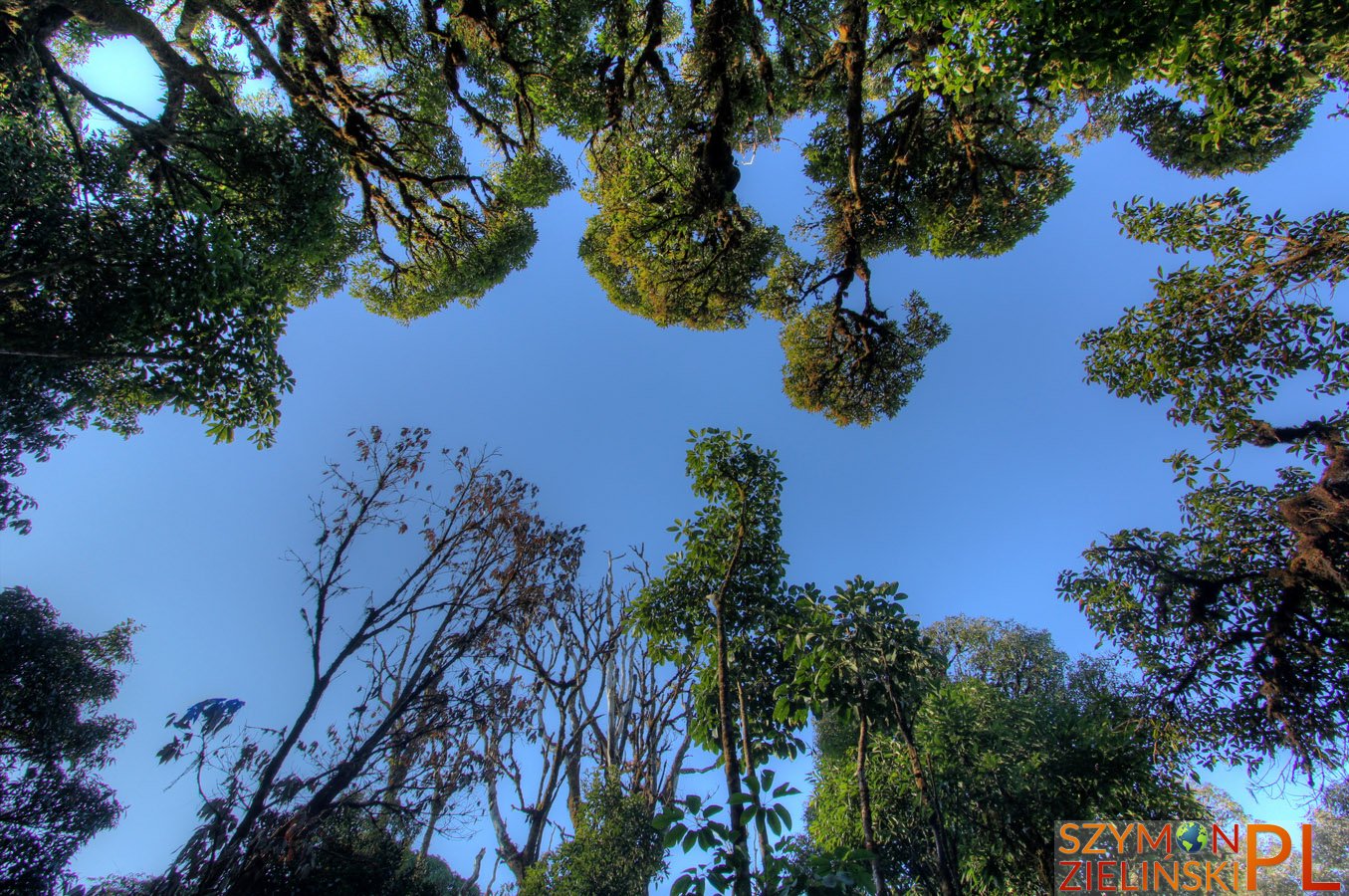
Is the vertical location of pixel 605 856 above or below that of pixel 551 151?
below

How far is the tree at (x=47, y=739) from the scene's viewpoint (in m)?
8.36

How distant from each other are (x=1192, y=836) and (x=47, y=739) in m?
20.2

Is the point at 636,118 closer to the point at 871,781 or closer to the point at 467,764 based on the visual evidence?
the point at 467,764

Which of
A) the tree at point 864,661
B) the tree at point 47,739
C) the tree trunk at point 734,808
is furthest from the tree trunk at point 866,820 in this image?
the tree at point 47,739

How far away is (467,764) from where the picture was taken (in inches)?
293

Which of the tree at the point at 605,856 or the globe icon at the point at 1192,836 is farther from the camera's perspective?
the tree at the point at 605,856

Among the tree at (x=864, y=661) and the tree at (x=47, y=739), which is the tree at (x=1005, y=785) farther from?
the tree at (x=47, y=739)

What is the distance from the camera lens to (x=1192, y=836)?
6.84m

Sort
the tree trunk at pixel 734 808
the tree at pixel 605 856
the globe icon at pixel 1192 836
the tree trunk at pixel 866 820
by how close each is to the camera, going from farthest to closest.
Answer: the tree at pixel 605 856 < the globe icon at pixel 1192 836 < the tree trunk at pixel 866 820 < the tree trunk at pixel 734 808

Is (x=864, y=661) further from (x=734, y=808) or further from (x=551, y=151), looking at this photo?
(x=551, y=151)

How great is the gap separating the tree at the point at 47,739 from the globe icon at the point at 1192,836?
60.0 ft

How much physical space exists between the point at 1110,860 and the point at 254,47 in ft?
52.5

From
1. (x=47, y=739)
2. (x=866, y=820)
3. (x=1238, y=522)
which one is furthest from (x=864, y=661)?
(x=47, y=739)

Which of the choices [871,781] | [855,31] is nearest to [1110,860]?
[871,781]
